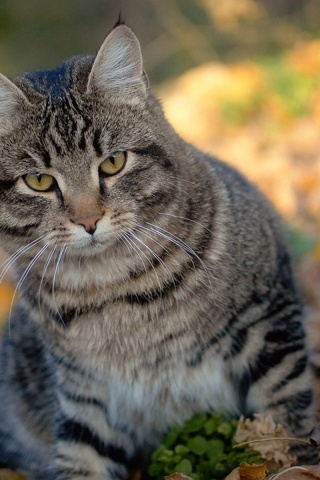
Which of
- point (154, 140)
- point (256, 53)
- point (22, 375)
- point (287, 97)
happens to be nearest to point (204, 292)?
point (154, 140)

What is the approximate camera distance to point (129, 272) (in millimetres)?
2672

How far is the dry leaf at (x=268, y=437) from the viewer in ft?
8.55

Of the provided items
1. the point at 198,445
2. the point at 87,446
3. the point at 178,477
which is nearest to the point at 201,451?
the point at 198,445

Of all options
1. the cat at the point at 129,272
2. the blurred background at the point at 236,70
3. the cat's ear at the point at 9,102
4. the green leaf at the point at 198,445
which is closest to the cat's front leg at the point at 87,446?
the cat at the point at 129,272

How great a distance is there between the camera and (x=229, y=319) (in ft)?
8.93

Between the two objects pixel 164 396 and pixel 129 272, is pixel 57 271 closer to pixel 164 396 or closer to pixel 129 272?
pixel 129 272

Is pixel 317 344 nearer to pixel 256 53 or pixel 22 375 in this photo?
pixel 22 375

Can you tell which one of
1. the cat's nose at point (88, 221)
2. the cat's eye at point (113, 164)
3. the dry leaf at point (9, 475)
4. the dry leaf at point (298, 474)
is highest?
the cat's eye at point (113, 164)

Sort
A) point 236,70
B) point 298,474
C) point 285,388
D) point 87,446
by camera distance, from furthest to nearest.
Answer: point 236,70 → point 87,446 → point 285,388 → point 298,474

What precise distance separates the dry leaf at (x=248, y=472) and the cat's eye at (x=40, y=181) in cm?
115

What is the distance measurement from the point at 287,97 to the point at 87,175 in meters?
5.82

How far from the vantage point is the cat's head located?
244 cm

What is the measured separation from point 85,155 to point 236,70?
649 centimetres

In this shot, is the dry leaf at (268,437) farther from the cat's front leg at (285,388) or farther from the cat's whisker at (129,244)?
the cat's whisker at (129,244)
